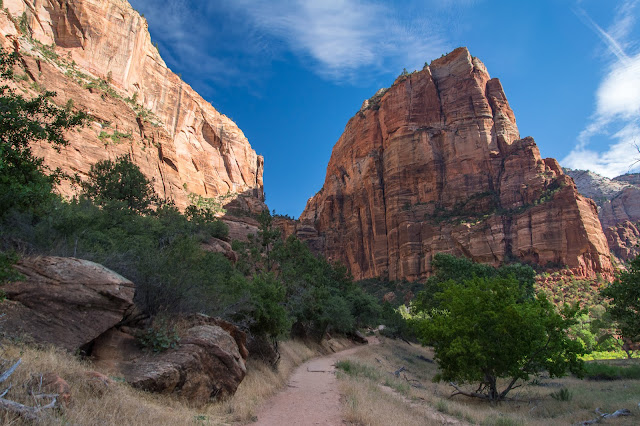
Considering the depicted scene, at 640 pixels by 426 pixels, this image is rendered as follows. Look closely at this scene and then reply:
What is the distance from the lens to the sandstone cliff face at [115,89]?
1690 inches

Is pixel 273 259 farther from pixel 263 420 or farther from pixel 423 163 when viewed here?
pixel 423 163

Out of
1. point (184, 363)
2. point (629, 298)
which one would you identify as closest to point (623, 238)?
point (629, 298)

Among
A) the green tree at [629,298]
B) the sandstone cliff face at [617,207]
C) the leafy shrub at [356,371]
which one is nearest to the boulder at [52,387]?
the leafy shrub at [356,371]

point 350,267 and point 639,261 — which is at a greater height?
point 350,267

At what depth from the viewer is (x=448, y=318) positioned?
1689 cm

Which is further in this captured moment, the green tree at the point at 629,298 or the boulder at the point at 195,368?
the green tree at the point at 629,298

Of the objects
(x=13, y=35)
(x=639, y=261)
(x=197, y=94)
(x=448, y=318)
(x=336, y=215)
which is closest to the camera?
(x=639, y=261)

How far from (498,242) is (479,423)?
2574 inches

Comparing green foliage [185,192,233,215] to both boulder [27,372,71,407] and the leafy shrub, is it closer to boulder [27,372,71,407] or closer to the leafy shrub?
the leafy shrub

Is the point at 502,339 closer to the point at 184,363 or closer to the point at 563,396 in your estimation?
the point at 563,396

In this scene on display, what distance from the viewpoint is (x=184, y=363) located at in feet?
24.5

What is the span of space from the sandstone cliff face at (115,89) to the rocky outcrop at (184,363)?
3452cm

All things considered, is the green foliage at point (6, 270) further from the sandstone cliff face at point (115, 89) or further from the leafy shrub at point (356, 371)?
the sandstone cliff face at point (115, 89)

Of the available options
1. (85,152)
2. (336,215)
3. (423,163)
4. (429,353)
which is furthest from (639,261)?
(336,215)
